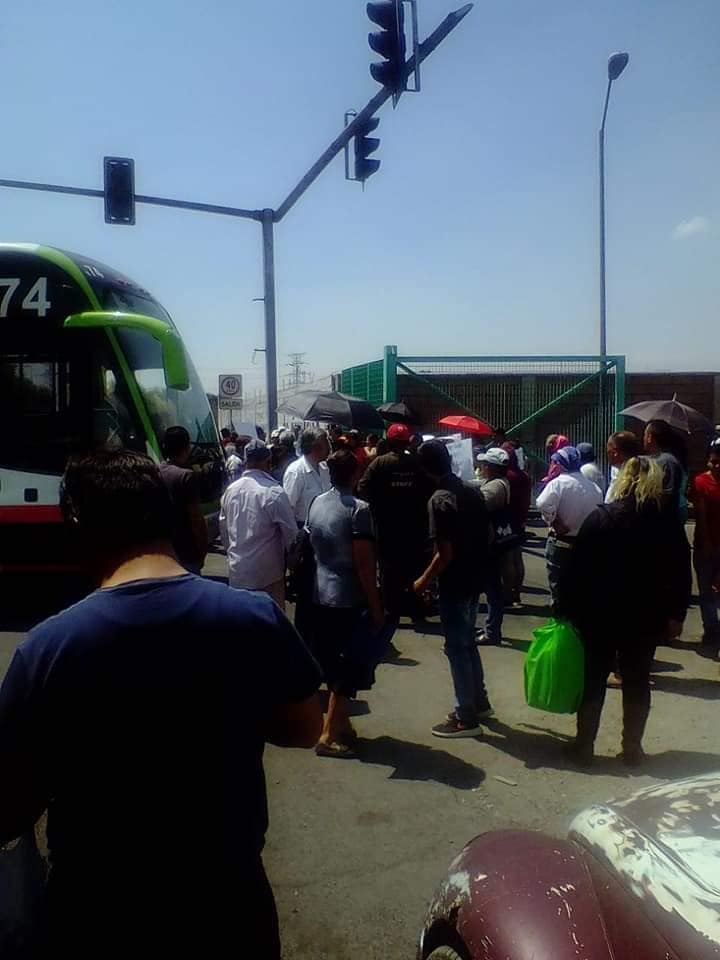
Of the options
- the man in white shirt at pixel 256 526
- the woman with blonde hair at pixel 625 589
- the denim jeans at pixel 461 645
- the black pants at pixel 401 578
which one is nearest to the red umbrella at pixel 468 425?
the black pants at pixel 401 578

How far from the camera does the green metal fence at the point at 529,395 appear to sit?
54.1 feet

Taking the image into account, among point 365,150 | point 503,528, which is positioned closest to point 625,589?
point 503,528

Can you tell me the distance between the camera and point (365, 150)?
10.8m

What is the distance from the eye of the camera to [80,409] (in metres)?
8.47

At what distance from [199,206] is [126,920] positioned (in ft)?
42.2

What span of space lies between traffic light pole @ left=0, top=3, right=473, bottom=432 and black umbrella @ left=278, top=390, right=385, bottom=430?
1274mm

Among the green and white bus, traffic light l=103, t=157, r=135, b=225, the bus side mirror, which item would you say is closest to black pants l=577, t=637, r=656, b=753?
the bus side mirror

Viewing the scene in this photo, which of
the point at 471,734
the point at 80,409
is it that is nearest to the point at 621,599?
A: the point at 471,734

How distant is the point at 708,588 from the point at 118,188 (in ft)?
31.2

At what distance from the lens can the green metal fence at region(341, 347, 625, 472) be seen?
54.1 feet

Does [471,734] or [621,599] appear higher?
[621,599]

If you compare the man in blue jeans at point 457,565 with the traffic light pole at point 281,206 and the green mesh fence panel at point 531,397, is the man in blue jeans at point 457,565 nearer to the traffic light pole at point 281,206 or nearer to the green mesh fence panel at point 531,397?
the traffic light pole at point 281,206

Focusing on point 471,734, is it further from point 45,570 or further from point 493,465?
point 45,570

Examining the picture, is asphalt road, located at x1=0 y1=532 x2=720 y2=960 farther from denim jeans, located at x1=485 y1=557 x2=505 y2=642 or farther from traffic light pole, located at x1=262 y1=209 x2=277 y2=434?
traffic light pole, located at x1=262 y1=209 x2=277 y2=434
